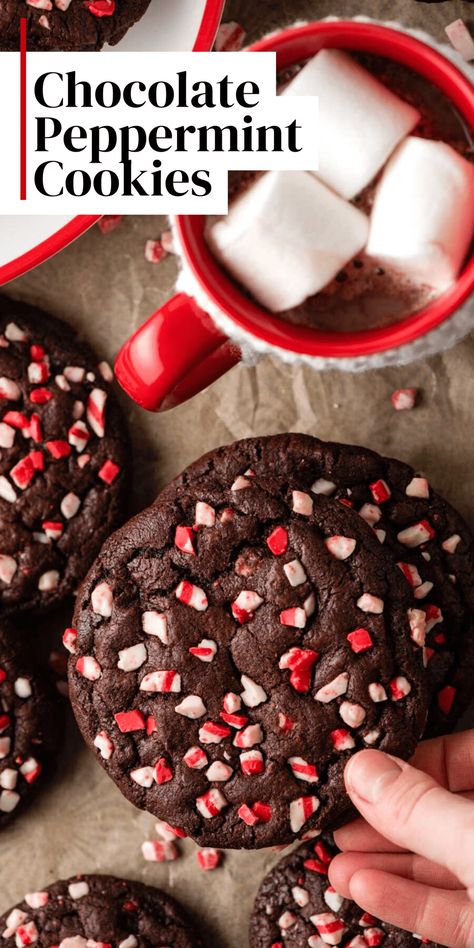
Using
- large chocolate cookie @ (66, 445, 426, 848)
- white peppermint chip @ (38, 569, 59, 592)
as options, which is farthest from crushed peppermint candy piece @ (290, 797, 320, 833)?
white peppermint chip @ (38, 569, 59, 592)

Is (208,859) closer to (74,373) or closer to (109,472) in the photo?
(109,472)

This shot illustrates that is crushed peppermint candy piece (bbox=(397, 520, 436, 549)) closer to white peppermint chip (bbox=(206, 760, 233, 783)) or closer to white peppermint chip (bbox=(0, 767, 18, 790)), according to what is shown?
white peppermint chip (bbox=(206, 760, 233, 783))

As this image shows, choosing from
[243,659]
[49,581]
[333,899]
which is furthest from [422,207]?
[333,899]

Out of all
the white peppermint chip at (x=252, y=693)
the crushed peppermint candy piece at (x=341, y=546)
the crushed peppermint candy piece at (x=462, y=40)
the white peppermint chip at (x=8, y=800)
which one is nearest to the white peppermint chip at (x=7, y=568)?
the white peppermint chip at (x=8, y=800)

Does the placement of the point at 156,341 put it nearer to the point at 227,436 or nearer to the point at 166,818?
the point at 227,436

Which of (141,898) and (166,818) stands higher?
(166,818)

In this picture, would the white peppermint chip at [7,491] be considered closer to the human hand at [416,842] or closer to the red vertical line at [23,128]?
the red vertical line at [23,128]

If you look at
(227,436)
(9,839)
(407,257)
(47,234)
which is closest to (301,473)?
(227,436)
